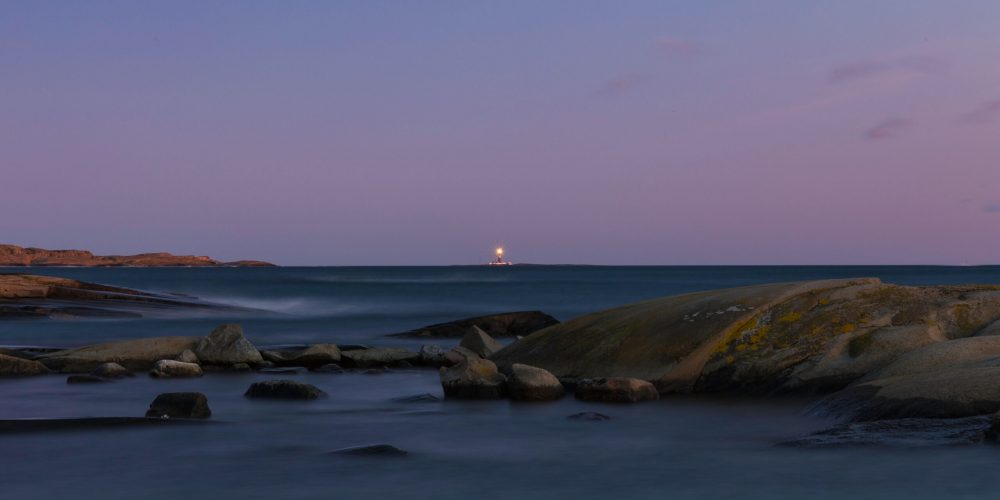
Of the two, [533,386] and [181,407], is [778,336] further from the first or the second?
[181,407]

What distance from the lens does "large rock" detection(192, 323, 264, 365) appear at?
19.2 m

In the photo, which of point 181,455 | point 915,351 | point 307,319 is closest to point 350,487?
point 181,455

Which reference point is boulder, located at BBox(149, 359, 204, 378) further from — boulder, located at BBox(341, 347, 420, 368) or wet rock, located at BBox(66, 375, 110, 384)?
boulder, located at BBox(341, 347, 420, 368)

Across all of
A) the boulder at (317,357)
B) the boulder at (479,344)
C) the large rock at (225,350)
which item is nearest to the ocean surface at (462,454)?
the large rock at (225,350)

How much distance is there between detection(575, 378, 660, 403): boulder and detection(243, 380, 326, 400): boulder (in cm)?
371

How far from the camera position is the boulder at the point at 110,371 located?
1722cm

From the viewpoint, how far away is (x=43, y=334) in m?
29.5

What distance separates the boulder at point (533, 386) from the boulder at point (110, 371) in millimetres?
6932

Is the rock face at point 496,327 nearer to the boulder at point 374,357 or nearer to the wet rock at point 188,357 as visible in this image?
the boulder at point 374,357

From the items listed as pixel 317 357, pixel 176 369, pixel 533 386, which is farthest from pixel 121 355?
pixel 533 386

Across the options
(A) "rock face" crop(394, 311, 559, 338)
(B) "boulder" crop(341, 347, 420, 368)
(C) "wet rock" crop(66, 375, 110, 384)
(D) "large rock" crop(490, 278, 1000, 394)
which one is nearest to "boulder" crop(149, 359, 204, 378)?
(C) "wet rock" crop(66, 375, 110, 384)

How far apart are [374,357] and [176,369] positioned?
3.69 meters

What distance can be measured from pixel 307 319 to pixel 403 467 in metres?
34.4

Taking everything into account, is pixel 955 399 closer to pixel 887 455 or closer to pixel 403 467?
pixel 887 455
